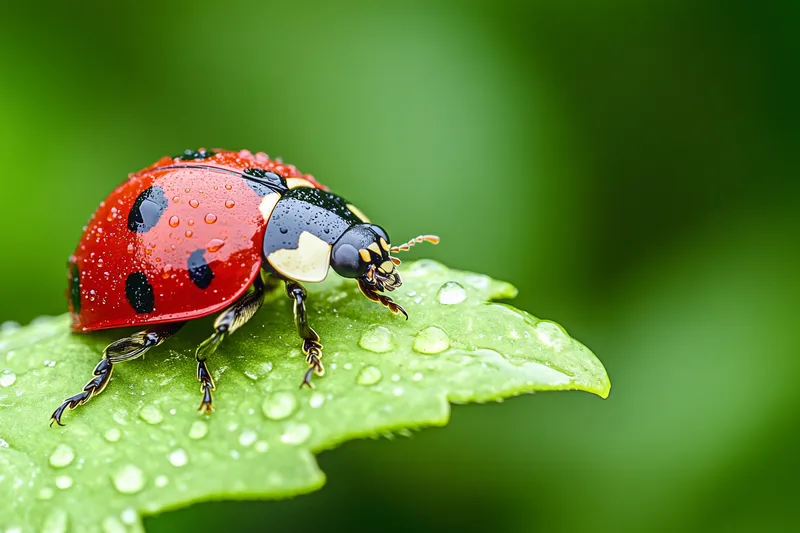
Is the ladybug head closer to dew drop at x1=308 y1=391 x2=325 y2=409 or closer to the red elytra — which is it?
the red elytra

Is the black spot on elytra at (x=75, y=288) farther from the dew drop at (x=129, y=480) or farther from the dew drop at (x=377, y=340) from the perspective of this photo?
the dew drop at (x=377, y=340)

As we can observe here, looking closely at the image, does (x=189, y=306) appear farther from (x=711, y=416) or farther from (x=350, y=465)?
(x=711, y=416)

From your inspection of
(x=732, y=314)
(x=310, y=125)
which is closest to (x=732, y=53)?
(x=732, y=314)

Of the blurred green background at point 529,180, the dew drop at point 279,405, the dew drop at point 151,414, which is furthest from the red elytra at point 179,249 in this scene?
the blurred green background at point 529,180

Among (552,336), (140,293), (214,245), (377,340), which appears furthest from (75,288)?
(552,336)

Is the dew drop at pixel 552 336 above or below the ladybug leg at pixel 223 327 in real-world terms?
above

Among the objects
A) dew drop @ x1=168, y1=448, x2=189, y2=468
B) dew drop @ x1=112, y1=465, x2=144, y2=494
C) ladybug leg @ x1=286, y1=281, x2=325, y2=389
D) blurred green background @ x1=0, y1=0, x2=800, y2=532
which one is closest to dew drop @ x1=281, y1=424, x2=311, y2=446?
ladybug leg @ x1=286, y1=281, x2=325, y2=389
